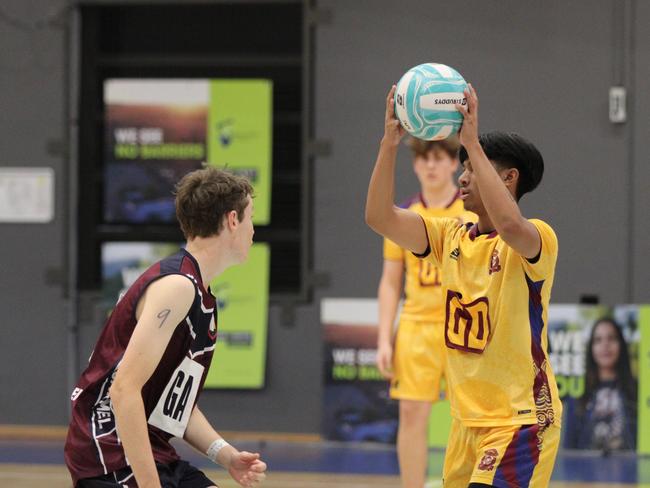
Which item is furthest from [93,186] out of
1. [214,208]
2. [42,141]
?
[214,208]

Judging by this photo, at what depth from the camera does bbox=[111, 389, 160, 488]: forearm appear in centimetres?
282

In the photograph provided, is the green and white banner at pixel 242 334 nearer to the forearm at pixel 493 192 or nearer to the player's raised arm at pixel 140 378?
the forearm at pixel 493 192

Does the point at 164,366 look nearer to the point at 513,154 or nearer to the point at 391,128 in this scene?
the point at 391,128

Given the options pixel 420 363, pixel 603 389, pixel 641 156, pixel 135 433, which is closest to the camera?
pixel 135 433

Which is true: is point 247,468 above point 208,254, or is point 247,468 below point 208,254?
below

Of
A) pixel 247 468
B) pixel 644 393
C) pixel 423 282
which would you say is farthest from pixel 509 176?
pixel 644 393

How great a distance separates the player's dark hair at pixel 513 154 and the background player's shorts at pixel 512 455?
0.81 metres

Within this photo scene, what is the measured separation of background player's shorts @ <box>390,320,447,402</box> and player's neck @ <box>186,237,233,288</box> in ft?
8.51

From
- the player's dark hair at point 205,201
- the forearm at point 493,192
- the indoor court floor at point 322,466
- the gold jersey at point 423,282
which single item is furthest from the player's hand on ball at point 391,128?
the indoor court floor at point 322,466

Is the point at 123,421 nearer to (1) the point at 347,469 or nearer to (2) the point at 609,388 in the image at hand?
(1) the point at 347,469

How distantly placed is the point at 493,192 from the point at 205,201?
0.86 metres

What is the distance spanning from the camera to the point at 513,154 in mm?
3590

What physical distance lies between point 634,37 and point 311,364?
3368 mm

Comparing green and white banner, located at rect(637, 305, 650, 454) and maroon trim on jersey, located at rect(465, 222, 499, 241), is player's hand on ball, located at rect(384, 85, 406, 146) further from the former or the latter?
green and white banner, located at rect(637, 305, 650, 454)
